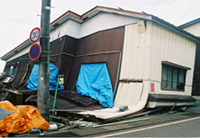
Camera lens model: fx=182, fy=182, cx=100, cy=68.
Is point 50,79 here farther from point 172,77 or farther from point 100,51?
point 172,77

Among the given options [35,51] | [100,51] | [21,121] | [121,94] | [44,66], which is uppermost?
[100,51]

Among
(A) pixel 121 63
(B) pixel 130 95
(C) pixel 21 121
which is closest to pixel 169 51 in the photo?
(A) pixel 121 63

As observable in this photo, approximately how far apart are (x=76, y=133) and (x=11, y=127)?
1.92 meters

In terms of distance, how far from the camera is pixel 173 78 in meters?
11.8

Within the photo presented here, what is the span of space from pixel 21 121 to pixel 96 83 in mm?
6504

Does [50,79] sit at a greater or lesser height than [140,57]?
lesser

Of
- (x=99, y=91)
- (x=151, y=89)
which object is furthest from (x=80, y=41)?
(x=151, y=89)

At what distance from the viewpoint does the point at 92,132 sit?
5.85 m

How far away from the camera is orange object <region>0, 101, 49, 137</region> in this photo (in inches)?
210

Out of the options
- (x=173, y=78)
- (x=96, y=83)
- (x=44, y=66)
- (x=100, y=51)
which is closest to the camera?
(x=44, y=66)

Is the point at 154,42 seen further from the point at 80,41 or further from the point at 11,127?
the point at 11,127

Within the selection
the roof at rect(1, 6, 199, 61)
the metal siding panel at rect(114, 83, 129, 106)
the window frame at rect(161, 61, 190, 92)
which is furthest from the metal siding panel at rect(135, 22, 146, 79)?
the window frame at rect(161, 61, 190, 92)

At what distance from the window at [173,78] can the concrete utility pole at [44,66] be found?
23.4ft

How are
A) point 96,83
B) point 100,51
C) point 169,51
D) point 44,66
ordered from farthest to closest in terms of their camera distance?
1. point 100,51
2. point 96,83
3. point 169,51
4. point 44,66
